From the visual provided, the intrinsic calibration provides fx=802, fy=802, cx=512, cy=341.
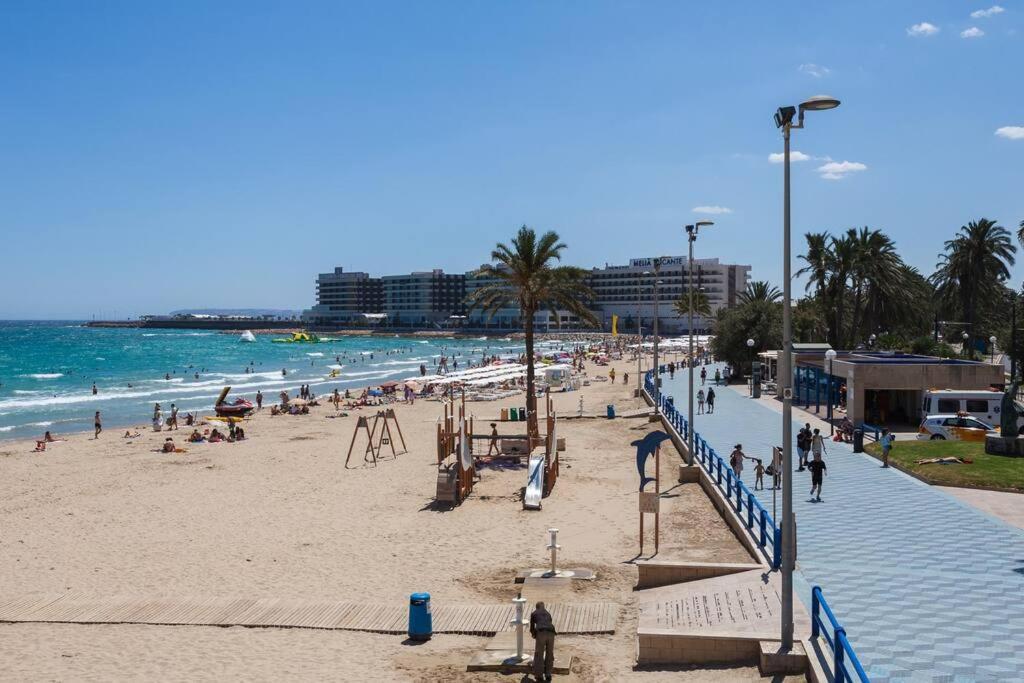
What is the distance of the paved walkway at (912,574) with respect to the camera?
31.4 feet

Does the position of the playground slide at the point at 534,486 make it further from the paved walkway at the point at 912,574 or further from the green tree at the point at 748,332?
the green tree at the point at 748,332

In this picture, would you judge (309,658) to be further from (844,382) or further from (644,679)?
(844,382)

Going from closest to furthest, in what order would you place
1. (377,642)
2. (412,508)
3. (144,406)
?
1. (377,642)
2. (412,508)
3. (144,406)

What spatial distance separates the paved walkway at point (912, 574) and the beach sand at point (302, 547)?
5.71ft

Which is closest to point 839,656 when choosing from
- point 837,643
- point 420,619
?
point 837,643

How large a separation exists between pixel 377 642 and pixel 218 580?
499cm

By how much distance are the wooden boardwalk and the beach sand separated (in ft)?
0.92

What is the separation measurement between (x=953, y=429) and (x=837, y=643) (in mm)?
20331

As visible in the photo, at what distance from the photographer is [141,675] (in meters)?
11.4

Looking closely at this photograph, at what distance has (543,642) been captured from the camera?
10617mm

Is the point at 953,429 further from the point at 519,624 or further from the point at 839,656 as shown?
the point at 839,656

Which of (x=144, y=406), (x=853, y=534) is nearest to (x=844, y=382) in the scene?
(x=853, y=534)

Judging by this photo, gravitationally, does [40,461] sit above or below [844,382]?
below

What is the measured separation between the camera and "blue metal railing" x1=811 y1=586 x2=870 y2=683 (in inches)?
316
